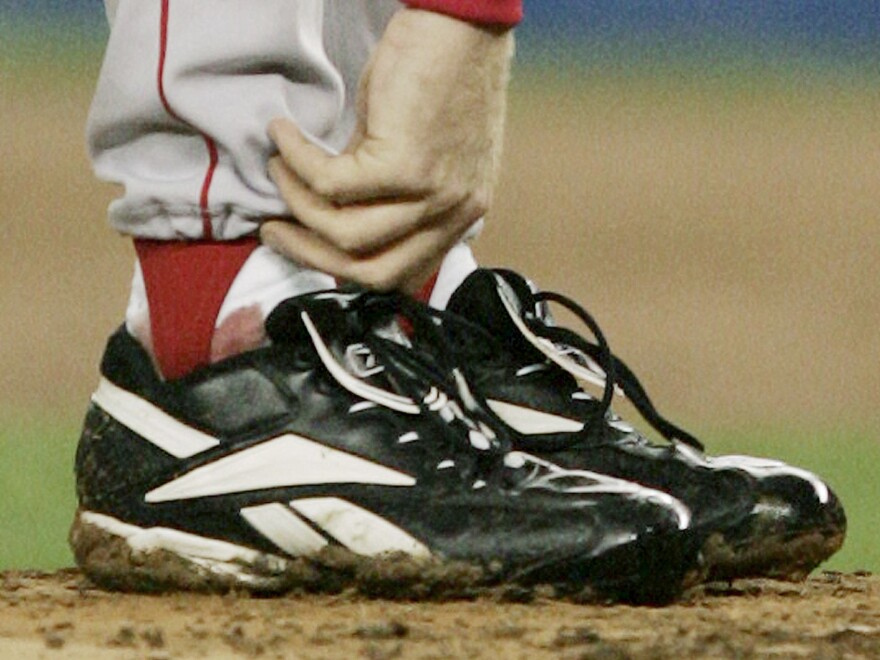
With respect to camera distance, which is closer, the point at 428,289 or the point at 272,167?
the point at 272,167

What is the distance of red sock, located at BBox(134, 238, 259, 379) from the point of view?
1673mm

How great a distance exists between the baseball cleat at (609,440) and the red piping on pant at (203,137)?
182 millimetres

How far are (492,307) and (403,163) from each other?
16 centimetres

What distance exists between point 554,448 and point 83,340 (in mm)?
3480

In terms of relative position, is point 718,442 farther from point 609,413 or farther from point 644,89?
point 644,89

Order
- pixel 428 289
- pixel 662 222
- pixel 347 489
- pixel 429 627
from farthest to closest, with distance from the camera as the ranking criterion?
1. pixel 662 222
2. pixel 428 289
3. pixel 347 489
4. pixel 429 627

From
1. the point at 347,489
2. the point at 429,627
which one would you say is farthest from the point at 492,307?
the point at 429,627

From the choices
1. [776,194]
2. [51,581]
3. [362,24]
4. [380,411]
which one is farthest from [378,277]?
[776,194]

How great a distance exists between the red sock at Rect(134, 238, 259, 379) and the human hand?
0.12 feet

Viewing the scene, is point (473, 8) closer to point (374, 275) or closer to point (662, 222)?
point (374, 275)

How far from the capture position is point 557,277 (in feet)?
19.0

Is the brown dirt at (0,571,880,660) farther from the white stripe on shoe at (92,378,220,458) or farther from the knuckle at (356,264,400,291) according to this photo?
the knuckle at (356,264,400,291)

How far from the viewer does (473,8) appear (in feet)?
5.21

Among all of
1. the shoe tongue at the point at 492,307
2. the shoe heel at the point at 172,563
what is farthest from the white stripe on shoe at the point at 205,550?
the shoe tongue at the point at 492,307
